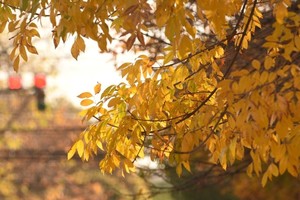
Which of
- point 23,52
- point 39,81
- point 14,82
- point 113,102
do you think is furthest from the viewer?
point 14,82

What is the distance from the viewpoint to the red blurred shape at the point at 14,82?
30.1m

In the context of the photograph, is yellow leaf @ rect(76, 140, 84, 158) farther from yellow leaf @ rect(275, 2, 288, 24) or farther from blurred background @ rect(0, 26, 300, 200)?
blurred background @ rect(0, 26, 300, 200)

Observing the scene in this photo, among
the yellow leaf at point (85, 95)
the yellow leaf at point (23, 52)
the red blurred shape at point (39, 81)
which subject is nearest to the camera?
the yellow leaf at point (23, 52)

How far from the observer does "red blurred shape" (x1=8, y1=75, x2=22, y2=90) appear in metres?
30.1

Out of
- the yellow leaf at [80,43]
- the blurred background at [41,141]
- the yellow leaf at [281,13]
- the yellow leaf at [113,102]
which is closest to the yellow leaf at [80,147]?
the yellow leaf at [113,102]

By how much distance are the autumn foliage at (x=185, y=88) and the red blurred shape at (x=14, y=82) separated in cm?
2399

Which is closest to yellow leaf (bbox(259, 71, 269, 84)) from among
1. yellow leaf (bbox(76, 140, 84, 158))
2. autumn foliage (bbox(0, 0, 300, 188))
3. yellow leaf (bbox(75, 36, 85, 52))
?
autumn foliage (bbox(0, 0, 300, 188))

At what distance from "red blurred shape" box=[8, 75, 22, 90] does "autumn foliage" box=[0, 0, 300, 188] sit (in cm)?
2399

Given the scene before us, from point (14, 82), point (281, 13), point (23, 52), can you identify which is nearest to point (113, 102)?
point (23, 52)

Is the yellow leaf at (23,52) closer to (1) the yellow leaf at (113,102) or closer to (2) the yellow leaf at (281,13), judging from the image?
(1) the yellow leaf at (113,102)

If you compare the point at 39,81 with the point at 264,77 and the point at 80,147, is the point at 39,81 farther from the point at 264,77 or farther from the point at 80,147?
the point at 264,77

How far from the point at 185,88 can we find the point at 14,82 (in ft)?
80.9

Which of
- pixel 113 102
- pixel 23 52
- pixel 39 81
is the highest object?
pixel 39 81

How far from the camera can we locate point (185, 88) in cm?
603
